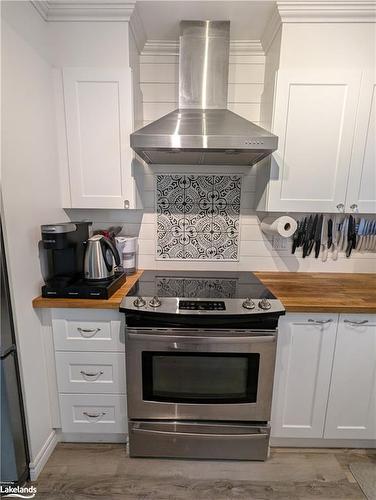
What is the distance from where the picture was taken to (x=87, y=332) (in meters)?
1.48

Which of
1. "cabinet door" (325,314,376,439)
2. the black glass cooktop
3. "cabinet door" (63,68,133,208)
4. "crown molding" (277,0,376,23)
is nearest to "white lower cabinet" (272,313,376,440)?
"cabinet door" (325,314,376,439)

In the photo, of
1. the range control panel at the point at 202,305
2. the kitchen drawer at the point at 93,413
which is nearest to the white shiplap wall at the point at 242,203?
the range control panel at the point at 202,305

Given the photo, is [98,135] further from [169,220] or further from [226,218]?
[226,218]

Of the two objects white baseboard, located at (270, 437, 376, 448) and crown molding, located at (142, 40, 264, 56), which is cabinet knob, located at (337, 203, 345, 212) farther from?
white baseboard, located at (270, 437, 376, 448)

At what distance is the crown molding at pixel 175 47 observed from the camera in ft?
5.90

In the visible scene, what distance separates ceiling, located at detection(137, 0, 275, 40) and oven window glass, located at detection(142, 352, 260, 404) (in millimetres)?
1933

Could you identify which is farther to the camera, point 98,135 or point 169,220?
point 169,220

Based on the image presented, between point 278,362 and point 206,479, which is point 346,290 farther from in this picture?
point 206,479

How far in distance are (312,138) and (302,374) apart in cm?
140

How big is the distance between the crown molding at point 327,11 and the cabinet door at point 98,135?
0.95 meters

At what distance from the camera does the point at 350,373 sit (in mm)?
1483

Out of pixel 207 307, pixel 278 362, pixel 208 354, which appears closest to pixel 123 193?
pixel 207 307

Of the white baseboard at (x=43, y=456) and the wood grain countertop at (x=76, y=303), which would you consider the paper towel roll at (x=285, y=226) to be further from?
the white baseboard at (x=43, y=456)
